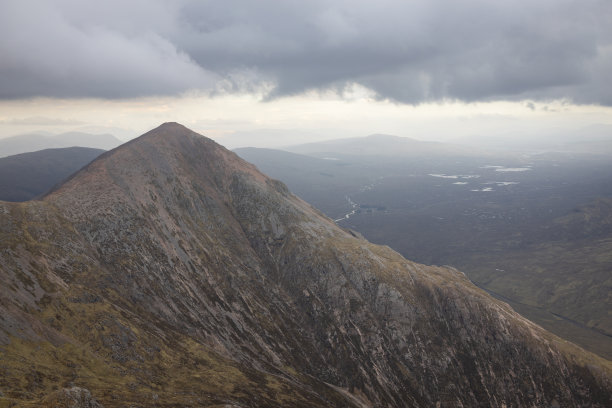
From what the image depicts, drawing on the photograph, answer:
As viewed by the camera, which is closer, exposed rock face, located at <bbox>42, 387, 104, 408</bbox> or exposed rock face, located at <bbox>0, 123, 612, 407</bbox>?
exposed rock face, located at <bbox>42, 387, 104, 408</bbox>

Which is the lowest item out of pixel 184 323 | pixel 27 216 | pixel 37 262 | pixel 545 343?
pixel 545 343

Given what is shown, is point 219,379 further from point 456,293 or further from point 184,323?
point 456,293

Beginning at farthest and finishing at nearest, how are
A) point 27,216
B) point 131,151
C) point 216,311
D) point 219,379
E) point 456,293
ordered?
point 131,151, point 456,293, point 216,311, point 27,216, point 219,379

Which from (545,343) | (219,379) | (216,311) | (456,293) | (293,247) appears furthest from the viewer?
(293,247)

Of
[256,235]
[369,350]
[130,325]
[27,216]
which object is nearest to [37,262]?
[27,216]

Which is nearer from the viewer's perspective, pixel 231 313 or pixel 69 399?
pixel 69 399

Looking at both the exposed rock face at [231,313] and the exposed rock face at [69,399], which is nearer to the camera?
the exposed rock face at [69,399]

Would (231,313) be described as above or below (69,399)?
below

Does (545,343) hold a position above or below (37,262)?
below
